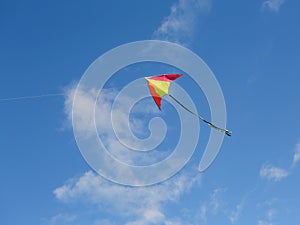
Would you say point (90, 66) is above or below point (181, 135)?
above

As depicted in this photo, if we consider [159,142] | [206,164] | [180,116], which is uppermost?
[180,116]

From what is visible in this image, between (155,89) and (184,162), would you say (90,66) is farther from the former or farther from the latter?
(184,162)

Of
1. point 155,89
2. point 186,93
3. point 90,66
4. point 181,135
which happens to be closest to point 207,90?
point 186,93

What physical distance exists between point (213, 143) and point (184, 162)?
2.72m

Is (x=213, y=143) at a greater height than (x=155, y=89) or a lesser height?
lesser

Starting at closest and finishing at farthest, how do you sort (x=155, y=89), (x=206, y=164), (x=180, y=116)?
(x=155, y=89)
(x=206, y=164)
(x=180, y=116)

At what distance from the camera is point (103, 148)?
1242 inches

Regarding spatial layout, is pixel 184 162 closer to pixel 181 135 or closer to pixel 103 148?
pixel 181 135

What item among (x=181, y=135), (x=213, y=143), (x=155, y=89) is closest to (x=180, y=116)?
(x=181, y=135)

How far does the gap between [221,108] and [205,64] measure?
374cm

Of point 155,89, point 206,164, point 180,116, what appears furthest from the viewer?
point 180,116

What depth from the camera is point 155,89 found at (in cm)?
2744

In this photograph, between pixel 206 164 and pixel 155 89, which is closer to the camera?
pixel 155 89

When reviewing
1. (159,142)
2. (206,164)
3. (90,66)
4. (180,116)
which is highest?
(90,66)
